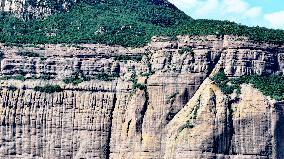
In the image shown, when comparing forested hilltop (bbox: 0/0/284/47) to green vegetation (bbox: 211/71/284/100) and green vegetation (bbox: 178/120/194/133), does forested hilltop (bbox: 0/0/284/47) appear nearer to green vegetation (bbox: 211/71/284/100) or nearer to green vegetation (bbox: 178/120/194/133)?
green vegetation (bbox: 211/71/284/100)

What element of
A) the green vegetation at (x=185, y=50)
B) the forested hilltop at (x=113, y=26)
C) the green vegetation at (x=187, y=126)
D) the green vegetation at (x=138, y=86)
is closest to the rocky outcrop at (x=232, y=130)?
the green vegetation at (x=187, y=126)

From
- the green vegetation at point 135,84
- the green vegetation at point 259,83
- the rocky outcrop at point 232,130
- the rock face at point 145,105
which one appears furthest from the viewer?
the green vegetation at point 135,84

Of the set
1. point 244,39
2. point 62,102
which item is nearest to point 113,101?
point 62,102

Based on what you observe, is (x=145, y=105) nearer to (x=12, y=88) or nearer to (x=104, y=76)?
(x=104, y=76)

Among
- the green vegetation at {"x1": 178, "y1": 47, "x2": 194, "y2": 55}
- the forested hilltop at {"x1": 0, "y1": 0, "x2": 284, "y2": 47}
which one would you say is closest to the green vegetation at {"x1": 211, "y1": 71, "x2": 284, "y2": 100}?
the green vegetation at {"x1": 178, "y1": 47, "x2": 194, "y2": 55}

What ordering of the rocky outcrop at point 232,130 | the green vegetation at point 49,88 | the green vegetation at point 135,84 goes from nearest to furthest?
the rocky outcrop at point 232,130 → the green vegetation at point 135,84 → the green vegetation at point 49,88

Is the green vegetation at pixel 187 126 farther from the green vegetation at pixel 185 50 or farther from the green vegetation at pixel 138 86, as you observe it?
the green vegetation at pixel 185 50
